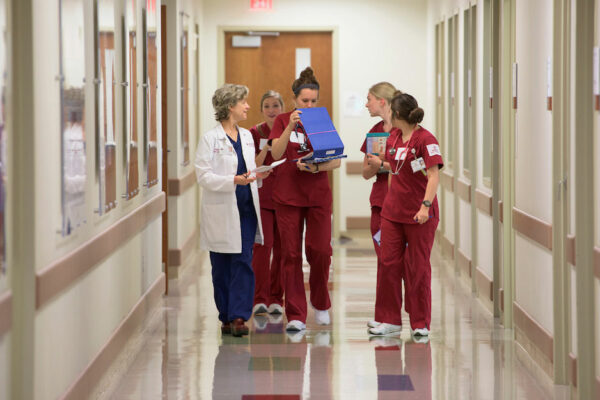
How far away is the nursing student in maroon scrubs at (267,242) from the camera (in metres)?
6.88

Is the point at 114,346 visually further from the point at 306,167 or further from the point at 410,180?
the point at 410,180

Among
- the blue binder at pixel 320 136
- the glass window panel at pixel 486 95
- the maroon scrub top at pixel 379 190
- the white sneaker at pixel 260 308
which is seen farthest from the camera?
the glass window panel at pixel 486 95

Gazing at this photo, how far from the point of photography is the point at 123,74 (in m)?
5.68

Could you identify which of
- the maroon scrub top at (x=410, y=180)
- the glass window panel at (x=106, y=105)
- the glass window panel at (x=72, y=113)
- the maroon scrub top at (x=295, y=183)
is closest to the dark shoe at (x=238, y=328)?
the maroon scrub top at (x=295, y=183)

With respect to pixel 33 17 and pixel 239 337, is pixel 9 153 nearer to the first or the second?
pixel 33 17

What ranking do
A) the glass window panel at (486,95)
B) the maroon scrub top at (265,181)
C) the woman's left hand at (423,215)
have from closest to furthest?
the woman's left hand at (423,215) < the maroon scrub top at (265,181) < the glass window panel at (486,95)

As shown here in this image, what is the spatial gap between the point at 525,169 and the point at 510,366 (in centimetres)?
122

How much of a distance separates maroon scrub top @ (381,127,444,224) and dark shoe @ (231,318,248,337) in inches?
44.6

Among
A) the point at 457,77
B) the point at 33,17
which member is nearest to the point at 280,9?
the point at 457,77

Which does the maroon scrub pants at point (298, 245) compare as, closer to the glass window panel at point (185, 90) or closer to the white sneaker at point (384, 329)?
the white sneaker at point (384, 329)

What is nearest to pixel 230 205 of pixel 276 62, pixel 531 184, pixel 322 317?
pixel 322 317

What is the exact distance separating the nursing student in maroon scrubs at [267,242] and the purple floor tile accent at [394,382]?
6.21ft

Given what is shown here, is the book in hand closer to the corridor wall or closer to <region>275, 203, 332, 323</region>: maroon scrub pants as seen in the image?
<region>275, 203, 332, 323</region>: maroon scrub pants

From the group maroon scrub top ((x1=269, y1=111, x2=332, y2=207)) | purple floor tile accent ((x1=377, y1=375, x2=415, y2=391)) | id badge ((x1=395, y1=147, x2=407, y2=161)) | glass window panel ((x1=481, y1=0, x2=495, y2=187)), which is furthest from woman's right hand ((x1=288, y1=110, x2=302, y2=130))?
glass window panel ((x1=481, y1=0, x2=495, y2=187))
